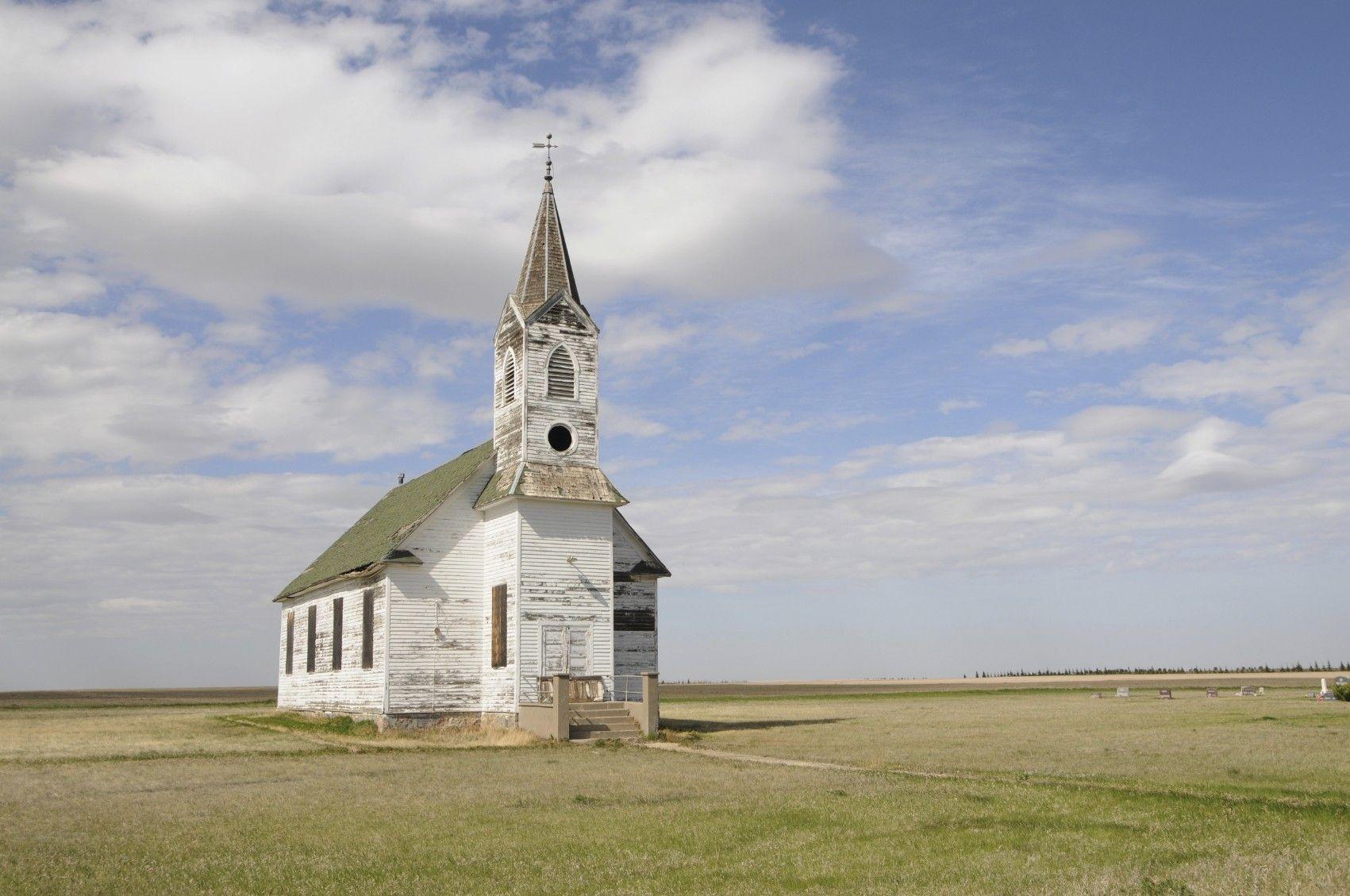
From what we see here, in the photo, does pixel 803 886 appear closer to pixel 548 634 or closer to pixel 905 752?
pixel 905 752

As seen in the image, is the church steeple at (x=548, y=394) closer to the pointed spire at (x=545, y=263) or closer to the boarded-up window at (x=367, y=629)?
the pointed spire at (x=545, y=263)

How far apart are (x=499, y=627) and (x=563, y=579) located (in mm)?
2602

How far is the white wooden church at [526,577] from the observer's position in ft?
113

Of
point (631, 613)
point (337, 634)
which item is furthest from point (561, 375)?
point (337, 634)

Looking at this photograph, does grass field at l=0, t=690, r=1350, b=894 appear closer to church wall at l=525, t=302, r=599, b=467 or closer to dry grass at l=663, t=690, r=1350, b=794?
dry grass at l=663, t=690, r=1350, b=794

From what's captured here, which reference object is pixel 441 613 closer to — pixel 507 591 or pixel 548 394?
pixel 507 591

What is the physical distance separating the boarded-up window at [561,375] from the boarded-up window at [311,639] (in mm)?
15155

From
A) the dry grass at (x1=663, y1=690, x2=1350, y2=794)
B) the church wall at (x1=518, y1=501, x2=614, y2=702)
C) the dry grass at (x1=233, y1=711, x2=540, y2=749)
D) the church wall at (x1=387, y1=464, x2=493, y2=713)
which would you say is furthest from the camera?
the church wall at (x1=387, y1=464, x2=493, y2=713)

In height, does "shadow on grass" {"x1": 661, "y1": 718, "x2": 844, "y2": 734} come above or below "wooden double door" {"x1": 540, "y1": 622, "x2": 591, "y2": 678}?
below

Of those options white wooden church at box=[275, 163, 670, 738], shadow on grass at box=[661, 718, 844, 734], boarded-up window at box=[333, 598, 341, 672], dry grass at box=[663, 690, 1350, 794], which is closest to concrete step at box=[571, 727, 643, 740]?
white wooden church at box=[275, 163, 670, 738]

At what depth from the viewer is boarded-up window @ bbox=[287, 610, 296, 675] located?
48.3 m

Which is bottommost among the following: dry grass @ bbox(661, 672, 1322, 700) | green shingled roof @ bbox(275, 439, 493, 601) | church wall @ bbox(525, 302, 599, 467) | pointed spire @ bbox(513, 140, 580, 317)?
dry grass @ bbox(661, 672, 1322, 700)

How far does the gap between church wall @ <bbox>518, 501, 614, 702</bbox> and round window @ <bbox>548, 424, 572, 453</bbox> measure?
7.39ft

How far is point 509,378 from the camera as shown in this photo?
38781 millimetres
